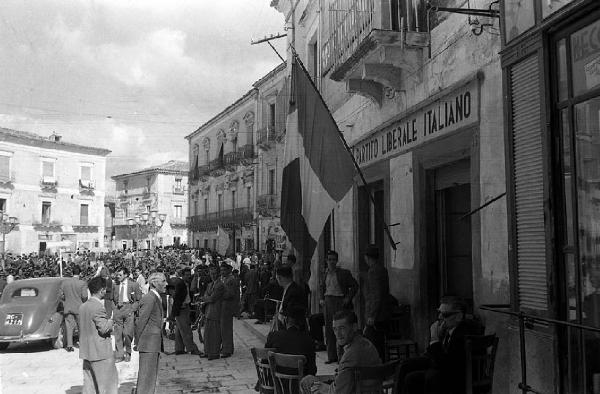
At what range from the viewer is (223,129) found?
4162 cm

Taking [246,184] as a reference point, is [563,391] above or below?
below

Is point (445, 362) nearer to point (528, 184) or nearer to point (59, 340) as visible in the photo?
point (528, 184)

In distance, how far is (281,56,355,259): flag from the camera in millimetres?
7309

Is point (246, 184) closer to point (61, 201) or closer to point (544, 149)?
point (61, 201)

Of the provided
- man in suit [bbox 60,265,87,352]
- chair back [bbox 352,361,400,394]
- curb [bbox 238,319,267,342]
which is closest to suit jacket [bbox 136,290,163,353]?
chair back [bbox 352,361,400,394]

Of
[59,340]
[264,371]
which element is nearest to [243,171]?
[59,340]

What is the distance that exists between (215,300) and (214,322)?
0.38m

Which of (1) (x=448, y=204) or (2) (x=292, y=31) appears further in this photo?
(2) (x=292, y=31)

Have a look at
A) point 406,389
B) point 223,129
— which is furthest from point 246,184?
point 406,389

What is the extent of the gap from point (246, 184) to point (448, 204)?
29801mm

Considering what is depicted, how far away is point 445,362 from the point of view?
4707 millimetres

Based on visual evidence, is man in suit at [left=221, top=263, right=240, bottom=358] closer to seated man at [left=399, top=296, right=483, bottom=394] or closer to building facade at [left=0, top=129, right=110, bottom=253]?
seated man at [left=399, top=296, right=483, bottom=394]

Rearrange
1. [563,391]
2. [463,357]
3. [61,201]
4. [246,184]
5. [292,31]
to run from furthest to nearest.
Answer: [61,201] → [246,184] → [292,31] → [463,357] → [563,391]

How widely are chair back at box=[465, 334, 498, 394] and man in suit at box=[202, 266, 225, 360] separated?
18.6 ft
